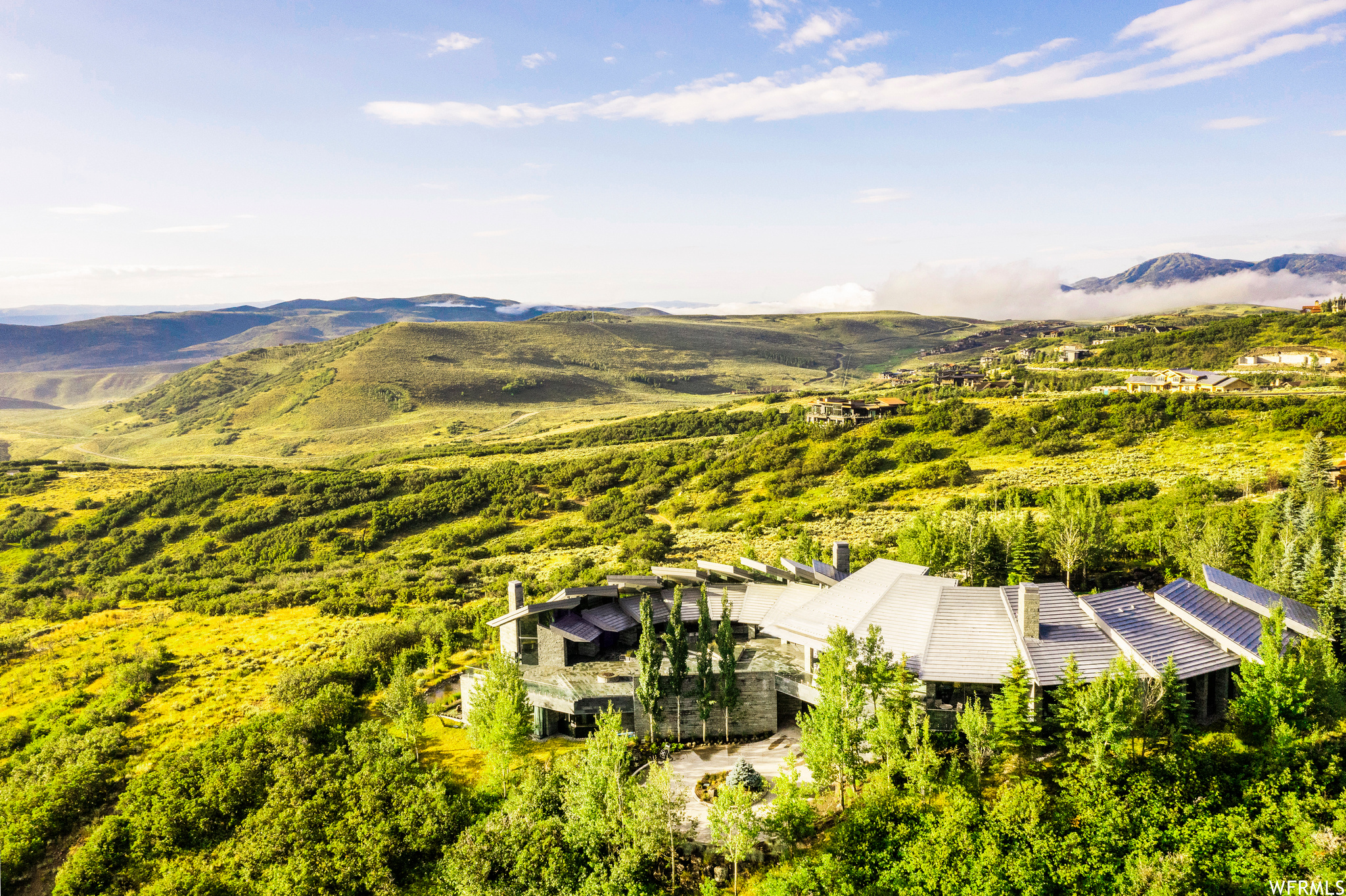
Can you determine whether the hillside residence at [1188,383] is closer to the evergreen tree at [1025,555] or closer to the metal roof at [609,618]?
the evergreen tree at [1025,555]

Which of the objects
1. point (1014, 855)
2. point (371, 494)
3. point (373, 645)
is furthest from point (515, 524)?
point (1014, 855)

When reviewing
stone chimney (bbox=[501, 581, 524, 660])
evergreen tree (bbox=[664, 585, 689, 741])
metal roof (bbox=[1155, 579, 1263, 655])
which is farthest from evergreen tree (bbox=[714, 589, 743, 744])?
metal roof (bbox=[1155, 579, 1263, 655])

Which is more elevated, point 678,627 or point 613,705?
point 678,627

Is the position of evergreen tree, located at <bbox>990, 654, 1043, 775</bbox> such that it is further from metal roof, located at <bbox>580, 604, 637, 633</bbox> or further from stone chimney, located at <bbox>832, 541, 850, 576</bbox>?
metal roof, located at <bbox>580, 604, 637, 633</bbox>

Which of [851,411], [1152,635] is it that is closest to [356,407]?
[851,411]

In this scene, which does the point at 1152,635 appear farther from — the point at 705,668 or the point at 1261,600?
the point at 705,668

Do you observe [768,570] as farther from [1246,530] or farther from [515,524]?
[515,524]
